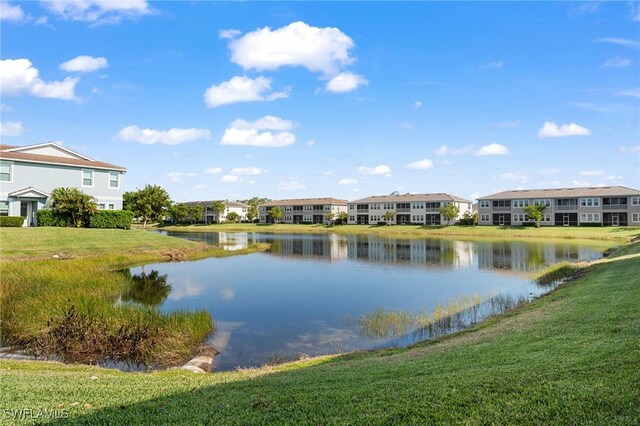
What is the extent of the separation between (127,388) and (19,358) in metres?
7.06

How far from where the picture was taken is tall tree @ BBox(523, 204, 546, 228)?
80.0 meters

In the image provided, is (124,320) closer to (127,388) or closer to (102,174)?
(127,388)

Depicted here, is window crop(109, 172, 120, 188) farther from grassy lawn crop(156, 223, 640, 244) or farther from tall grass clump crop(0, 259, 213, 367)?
grassy lawn crop(156, 223, 640, 244)

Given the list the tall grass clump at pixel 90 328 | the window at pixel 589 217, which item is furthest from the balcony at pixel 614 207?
the tall grass clump at pixel 90 328

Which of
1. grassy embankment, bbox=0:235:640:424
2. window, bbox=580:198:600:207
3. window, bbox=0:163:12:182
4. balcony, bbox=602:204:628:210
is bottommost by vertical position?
grassy embankment, bbox=0:235:640:424

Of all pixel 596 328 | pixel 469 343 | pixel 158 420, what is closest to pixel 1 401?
pixel 158 420

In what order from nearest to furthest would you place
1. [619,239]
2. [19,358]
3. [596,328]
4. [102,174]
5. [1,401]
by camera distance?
[1,401] → [596,328] → [19,358] → [102,174] → [619,239]

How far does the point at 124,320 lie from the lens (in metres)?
14.6

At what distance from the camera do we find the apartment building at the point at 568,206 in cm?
7681

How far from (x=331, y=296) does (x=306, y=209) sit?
10167 cm

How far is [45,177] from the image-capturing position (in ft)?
131

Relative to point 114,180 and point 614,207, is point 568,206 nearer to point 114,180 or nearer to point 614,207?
point 614,207

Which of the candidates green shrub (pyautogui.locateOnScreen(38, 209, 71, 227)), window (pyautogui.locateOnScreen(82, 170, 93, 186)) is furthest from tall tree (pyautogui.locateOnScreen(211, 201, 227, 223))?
green shrub (pyautogui.locateOnScreen(38, 209, 71, 227))

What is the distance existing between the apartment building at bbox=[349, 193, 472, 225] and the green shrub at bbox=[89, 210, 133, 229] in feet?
237
